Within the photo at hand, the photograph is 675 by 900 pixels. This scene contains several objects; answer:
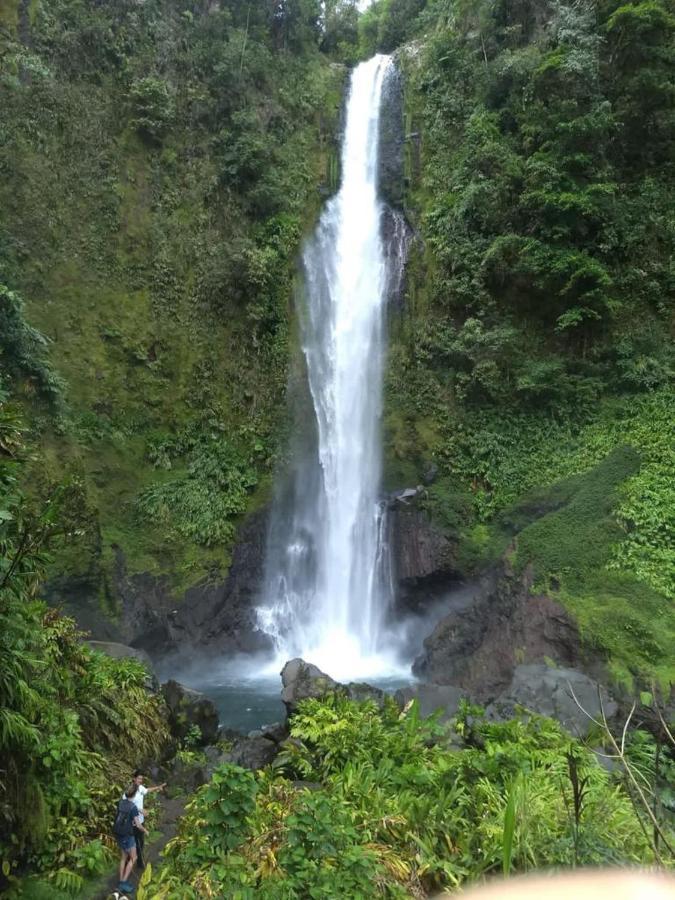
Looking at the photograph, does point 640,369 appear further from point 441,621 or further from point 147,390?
point 147,390

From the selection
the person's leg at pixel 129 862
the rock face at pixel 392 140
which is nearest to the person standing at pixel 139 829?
the person's leg at pixel 129 862

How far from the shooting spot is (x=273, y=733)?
8336 millimetres

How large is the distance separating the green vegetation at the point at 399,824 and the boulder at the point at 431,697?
9.01ft

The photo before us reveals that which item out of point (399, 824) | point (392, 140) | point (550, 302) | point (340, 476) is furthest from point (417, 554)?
point (392, 140)

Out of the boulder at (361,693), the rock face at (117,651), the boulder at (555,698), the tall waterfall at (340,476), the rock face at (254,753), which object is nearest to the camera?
the rock face at (254,753)

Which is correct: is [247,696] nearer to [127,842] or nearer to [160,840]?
[160,840]

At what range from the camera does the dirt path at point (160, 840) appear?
4922 millimetres

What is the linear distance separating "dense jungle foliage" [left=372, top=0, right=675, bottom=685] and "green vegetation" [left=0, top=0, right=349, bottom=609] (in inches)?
191

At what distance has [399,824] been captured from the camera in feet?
14.4

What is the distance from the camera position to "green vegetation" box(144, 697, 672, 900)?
3.56 metres

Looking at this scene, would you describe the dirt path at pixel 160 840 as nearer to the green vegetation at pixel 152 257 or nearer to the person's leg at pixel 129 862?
the person's leg at pixel 129 862

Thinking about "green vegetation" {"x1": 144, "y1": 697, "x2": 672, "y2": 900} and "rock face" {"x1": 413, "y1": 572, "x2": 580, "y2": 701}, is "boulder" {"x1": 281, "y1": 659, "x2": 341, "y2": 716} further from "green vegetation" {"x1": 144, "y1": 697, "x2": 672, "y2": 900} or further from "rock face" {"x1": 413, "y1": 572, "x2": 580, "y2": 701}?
"rock face" {"x1": 413, "y1": 572, "x2": 580, "y2": 701}

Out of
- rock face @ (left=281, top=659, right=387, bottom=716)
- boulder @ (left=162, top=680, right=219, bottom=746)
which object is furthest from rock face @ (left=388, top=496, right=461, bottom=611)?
boulder @ (left=162, top=680, right=219, bottom=746)

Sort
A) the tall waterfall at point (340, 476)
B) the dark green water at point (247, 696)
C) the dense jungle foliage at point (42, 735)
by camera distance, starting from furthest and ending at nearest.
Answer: the tall waterfall at point (340, 476), the dark green water at point (247, 696), the dense jungle foliage at point (42, 735)
